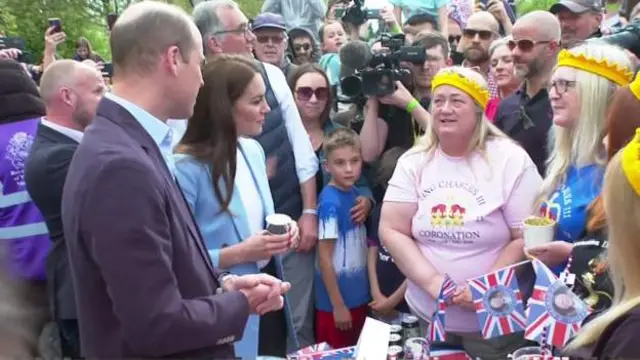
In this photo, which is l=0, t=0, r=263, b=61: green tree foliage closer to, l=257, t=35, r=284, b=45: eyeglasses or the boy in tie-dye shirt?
l=257, t=35, r=284, b=45: eyeglasses

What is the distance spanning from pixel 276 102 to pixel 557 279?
185cm

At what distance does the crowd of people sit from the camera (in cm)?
200

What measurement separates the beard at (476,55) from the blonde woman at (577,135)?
6.16 feet

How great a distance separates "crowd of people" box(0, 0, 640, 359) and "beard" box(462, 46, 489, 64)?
0.01 meters

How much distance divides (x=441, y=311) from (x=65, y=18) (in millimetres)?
8216

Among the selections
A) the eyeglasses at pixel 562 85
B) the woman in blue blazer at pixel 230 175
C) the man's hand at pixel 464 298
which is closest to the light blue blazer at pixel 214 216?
the woman in blue blazer at pixel 230 175

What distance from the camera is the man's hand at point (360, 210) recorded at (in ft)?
13.6

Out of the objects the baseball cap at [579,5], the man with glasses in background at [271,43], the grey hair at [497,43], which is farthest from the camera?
the man with glasses in background at [271,43]

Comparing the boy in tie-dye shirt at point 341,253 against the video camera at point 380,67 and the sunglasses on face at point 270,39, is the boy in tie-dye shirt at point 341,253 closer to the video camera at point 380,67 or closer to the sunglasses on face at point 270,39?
the video camera at point 380,67

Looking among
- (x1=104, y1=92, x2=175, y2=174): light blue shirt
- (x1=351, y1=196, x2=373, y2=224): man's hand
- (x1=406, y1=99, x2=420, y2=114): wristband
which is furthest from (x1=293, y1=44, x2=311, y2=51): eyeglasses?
(x1=104, y1=92, x2=175, y2=174): light blue shirt

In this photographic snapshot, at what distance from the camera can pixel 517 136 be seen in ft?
12.7

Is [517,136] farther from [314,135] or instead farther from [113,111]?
[113,111]

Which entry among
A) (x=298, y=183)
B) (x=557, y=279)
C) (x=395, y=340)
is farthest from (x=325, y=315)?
(x=557, y=279)

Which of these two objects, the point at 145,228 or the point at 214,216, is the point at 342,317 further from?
the point at 145,228
